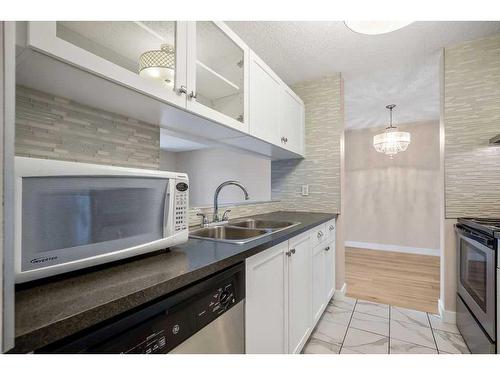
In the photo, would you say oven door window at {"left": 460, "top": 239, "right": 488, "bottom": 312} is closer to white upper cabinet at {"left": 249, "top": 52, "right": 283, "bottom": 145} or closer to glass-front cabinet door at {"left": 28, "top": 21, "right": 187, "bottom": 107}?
white upper cabinet at {"left": 249, "top": 52, "right": 283, "bottom": 145}

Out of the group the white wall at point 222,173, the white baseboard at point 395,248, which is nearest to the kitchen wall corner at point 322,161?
the white wall at point 222,173

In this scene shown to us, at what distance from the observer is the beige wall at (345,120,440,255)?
3883mm

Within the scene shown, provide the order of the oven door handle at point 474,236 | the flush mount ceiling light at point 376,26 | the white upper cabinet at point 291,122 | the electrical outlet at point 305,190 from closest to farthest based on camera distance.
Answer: the flush mount ceiling light at point 376,26, the oven door handle at point 474,236, the white upper cabinet at point 291,122, the electrical outlet at point 305,190

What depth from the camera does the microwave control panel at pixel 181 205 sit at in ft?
2.94

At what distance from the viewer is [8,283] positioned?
36 centimetres

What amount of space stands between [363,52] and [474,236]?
1.65 meters

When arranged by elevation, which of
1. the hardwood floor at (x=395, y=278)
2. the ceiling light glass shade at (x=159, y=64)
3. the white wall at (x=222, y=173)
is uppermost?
the ceiling light glass shade at (x=159, y=64)

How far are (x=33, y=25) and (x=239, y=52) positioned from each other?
A: 1046mm

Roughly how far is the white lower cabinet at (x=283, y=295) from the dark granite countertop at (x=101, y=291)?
0.75ft

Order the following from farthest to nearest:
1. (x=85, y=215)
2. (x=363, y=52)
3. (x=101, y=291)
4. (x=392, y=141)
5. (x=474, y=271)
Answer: (x=392, y=141), (x=363, y=52), (x=474, y=271), (x=85, y=215), (x=101, y=291)

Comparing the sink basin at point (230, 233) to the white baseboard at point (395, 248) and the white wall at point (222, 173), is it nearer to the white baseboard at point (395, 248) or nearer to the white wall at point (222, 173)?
the white wall at point (222, 173)

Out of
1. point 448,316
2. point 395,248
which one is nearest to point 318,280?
point 448,316

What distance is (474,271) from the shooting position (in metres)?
1.52

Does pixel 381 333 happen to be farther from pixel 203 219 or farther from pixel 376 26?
pixel 376 26
